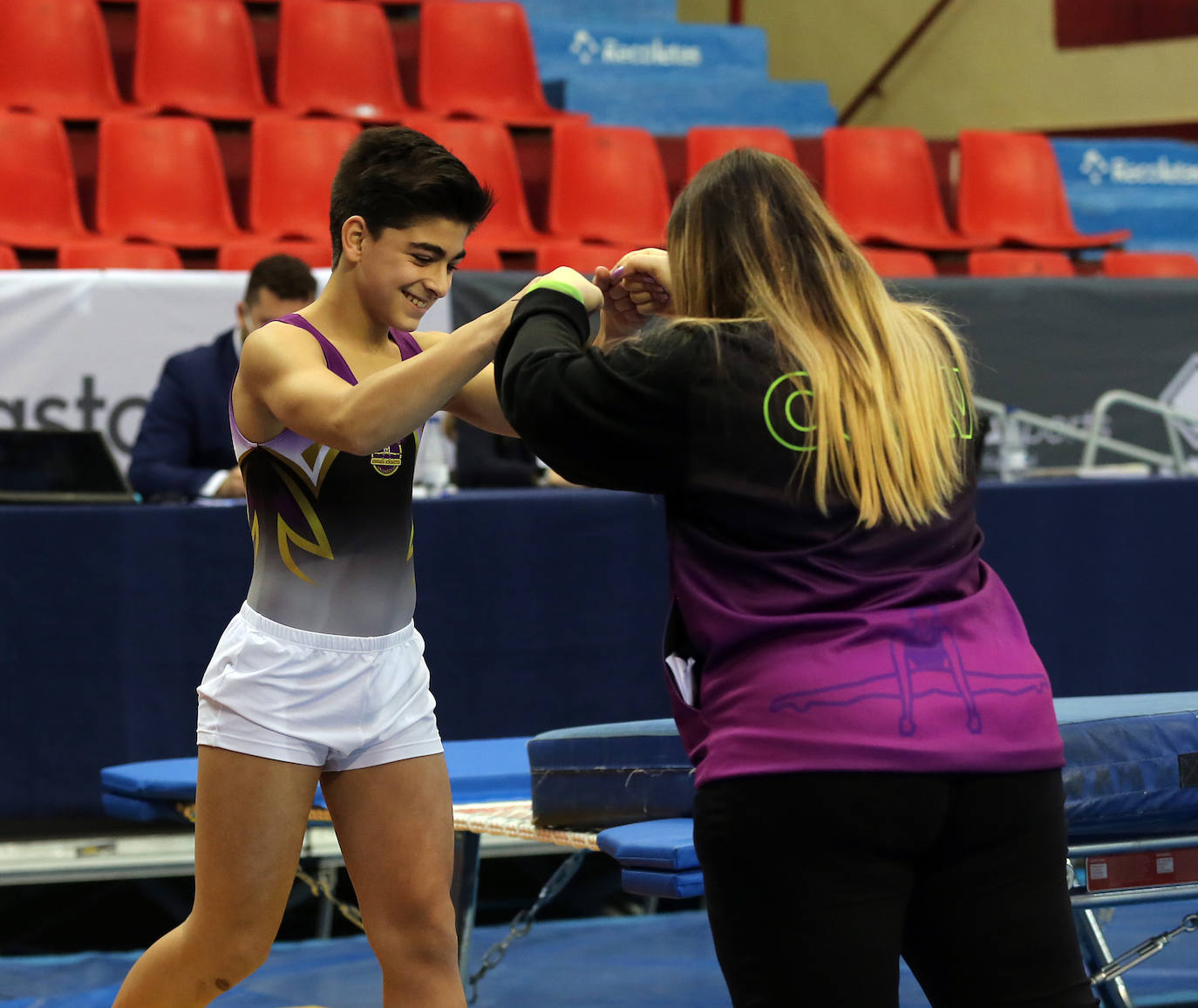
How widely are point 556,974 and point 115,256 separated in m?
4.08

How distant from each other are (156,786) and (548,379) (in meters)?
2.22

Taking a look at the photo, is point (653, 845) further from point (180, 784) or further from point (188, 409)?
point (188, 409)

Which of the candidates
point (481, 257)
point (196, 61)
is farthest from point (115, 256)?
point (196, 61)

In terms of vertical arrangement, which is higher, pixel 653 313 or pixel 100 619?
pixel 653 313

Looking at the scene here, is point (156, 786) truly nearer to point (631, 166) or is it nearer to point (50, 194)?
point (50, 194)

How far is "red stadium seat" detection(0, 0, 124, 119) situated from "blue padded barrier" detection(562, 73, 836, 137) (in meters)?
2.86

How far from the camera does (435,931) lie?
90.2 inches

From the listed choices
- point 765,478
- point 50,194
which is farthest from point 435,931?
point 50,194

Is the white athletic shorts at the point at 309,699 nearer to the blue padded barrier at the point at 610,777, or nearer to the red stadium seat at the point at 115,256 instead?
the blue padded barrier at the point at 610,777

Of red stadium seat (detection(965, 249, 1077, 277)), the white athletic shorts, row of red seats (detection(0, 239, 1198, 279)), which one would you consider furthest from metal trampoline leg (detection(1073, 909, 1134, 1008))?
red stadium seat (detection(965, 249, 1077, 277))

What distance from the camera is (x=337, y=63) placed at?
8312 millimetres

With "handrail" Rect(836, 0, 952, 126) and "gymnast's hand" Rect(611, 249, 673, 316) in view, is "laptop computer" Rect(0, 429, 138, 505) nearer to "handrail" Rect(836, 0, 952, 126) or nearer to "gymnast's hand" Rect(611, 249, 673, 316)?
"gymnast's hand" Rect(611, 249, 673, 316)

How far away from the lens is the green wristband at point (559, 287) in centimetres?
179

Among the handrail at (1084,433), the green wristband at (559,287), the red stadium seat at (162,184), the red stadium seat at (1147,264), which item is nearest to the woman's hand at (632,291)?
the green wristband at (559,287)
